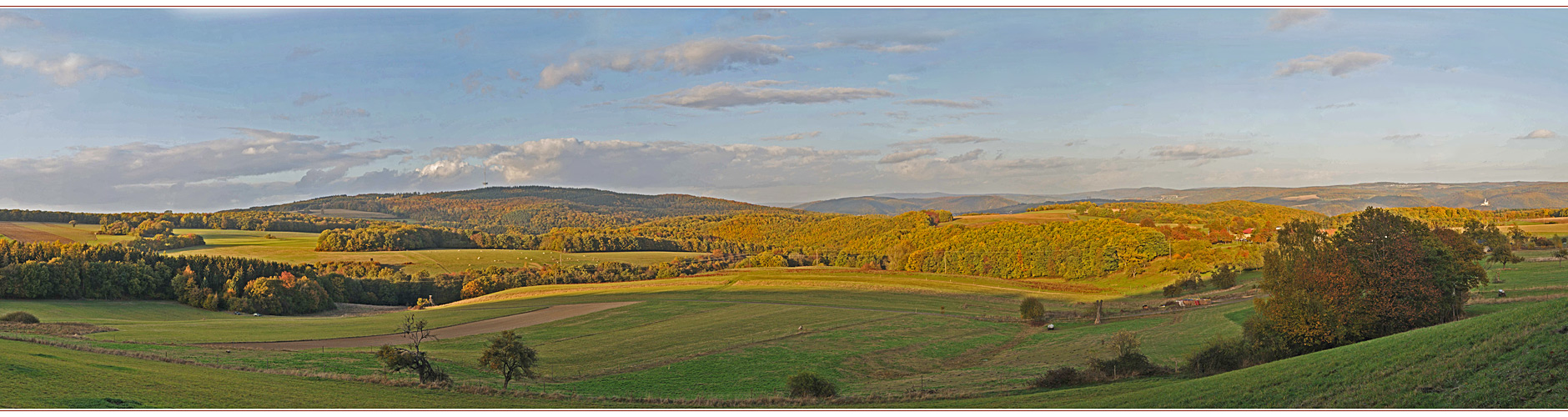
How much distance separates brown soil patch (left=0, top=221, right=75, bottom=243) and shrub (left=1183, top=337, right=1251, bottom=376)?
108 meters

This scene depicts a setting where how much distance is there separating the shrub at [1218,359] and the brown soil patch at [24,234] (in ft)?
354

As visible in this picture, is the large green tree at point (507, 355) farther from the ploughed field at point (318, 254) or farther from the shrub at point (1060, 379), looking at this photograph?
the ploughed field at point (318, 254)

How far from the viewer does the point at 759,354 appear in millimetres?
39000

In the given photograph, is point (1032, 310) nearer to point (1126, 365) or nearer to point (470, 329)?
point (1126, 365)

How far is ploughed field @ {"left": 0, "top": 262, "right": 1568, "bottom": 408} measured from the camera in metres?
18.5

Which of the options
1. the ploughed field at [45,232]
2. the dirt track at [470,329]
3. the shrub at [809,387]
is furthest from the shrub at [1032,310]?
the ploughed field at [45,232]

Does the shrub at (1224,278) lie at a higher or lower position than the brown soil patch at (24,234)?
lower

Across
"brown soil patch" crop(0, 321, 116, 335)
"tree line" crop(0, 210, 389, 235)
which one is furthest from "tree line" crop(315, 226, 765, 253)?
"brown soil patch" crop(0, 321, 116, 335)

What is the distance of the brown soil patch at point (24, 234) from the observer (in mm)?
81562

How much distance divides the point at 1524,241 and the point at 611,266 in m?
111

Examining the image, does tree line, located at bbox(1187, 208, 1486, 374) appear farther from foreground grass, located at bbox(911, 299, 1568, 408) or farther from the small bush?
the small bush

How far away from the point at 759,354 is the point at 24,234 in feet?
318

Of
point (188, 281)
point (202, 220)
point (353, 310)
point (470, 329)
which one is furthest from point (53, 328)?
point (202, 220)

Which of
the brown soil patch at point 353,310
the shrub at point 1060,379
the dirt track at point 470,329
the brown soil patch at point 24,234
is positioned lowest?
the brown soil patch at point 353,310
